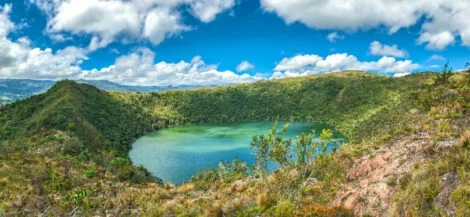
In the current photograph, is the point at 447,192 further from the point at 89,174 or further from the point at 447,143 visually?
the point at 89,174

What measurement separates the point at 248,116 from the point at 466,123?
172220 mm

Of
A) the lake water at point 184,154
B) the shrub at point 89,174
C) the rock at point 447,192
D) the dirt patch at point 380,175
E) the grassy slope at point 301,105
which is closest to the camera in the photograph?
the rock at point 447,192

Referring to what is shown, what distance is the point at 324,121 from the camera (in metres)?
157

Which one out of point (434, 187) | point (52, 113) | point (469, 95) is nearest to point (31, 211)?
point (434, 187)

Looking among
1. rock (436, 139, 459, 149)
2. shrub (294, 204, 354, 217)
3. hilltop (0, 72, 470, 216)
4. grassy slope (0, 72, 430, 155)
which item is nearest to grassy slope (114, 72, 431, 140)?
grassy slope (0, 72, 430, 155)

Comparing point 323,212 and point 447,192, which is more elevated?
point 447,192

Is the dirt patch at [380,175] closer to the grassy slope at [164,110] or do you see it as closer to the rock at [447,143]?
the rock at [447,143]

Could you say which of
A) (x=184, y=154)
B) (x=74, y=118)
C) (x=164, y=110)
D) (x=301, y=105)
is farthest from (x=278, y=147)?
(x=301, y=105)

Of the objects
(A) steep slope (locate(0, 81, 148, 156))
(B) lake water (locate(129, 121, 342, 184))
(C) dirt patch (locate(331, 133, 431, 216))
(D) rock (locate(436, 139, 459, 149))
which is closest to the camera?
(C) dirt patch (locate(331, 133, 431, 216))

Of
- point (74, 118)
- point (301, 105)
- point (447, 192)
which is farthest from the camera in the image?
point (301, 105)

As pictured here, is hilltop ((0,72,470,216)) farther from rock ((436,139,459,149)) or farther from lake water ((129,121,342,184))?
lake water ((129,121,342,184))

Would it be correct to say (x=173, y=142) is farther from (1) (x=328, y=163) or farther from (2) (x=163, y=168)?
(1) (x=328, y=163)

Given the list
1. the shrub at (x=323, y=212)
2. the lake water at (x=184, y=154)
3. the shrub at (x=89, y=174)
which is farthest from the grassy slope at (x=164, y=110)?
the shrub at (x=89, y=174)

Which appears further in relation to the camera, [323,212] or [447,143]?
[447,143]
